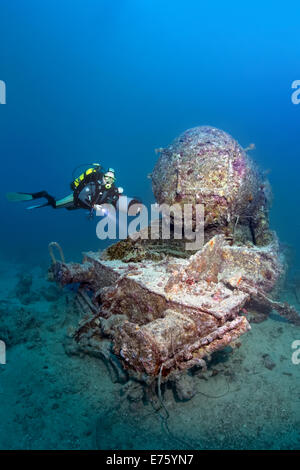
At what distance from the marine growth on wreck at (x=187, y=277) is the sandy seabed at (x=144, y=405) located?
0.58 meters

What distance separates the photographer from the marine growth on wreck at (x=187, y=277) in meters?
3.17

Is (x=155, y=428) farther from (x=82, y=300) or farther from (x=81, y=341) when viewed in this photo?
(x=82, y=300)

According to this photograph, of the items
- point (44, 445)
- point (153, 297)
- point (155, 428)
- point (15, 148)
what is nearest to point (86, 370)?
point (44, 445)

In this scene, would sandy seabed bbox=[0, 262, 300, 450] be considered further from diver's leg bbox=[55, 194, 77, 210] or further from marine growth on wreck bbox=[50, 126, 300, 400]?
diver's leg bbox=[55, 194, 77, 210]

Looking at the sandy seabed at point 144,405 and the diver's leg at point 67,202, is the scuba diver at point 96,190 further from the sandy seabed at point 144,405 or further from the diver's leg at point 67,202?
the sandy seabed at point 144,405

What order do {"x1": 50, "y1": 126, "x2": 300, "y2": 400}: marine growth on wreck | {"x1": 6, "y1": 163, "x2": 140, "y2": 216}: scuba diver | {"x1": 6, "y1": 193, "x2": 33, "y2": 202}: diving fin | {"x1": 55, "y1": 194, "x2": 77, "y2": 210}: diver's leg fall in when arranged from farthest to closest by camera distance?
{"x1": 6, "y1": 193, "x2": 33, "y2": 202}: diving fin < {"x1": 55, "y1": 194, "x2": 77, "y2": 210}: diver's leg < {"x1": 6, "y1": 163, "x2": 140, "y2": 216}: scuba diver < {"x1": 50, "y1": 126, "x2": 300, "y2": 400}: marine growth on wreck

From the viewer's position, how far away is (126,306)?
14.0ft

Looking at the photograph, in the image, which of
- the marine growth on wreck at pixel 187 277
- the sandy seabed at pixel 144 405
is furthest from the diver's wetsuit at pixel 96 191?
the sandy seabed at pixel 144 405

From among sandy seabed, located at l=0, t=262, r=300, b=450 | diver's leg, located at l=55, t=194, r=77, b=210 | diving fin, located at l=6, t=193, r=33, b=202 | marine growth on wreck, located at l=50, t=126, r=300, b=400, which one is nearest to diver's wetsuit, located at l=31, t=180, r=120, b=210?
diver's leg, located at l=55, t=194, r=77, b=210

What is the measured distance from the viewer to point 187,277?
4.07m

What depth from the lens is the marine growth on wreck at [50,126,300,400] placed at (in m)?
3.17

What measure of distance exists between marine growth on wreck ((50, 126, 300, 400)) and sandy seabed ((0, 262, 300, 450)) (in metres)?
0.58

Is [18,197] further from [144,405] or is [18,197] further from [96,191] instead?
[144,405]

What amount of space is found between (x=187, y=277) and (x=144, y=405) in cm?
194
